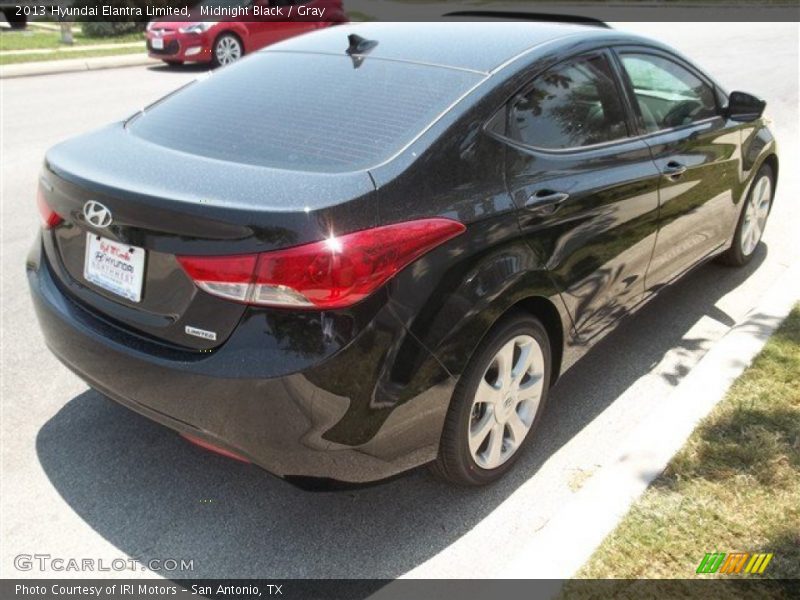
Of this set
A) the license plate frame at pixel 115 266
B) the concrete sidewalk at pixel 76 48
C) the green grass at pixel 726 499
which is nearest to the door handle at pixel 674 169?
the green grass at pixel 726 499

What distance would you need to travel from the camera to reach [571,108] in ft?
10.7

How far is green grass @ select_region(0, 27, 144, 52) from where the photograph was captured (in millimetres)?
15977

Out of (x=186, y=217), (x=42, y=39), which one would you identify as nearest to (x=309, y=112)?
(x=186, y=217)

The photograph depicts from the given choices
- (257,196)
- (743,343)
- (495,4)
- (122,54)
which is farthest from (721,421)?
(495,4)

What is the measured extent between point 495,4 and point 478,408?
89.8ft

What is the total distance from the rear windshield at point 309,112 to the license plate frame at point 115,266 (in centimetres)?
46

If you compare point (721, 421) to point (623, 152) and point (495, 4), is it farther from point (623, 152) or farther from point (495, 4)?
point (495, 4)

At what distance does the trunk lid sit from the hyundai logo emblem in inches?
0.7

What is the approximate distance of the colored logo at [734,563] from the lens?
2484 mm

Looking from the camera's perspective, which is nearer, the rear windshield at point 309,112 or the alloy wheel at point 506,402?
the rear windshield at point 309,112

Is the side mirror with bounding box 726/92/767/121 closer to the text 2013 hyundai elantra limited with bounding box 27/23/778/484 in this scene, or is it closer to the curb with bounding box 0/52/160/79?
the text 2013 hyundai elantra limited with bounding box 27/23/778/484

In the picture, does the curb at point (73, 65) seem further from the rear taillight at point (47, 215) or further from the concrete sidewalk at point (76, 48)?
the rear taillight at point (47, 215)
